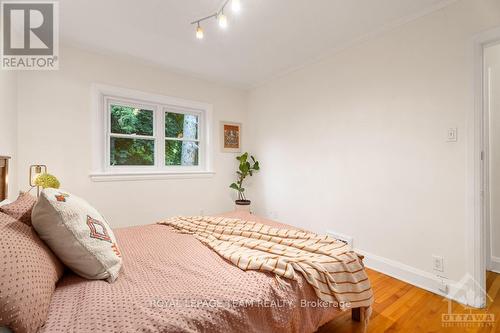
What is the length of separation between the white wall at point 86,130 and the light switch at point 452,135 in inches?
118


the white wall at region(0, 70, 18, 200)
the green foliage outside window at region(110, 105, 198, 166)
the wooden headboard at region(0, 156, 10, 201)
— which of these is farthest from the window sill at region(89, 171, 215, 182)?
the wooden headboard at region(0, 156, 10, 201)

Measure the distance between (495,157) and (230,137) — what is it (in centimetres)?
332

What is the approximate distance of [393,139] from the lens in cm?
224

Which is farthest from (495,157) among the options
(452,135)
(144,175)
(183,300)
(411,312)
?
(144,175)

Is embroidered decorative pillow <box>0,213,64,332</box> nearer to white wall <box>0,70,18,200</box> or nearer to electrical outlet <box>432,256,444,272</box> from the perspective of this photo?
white wall <box>0,70,18,200</box>

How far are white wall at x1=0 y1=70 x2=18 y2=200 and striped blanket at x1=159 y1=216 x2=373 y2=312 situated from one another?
1.84m

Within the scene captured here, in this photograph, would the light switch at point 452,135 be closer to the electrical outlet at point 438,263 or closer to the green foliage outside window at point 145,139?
the electrical outlet at point 438,263

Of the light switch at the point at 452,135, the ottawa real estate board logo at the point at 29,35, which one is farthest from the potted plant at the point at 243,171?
the ottawa real estate board logo at the point at 29,35

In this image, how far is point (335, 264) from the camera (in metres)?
1.29

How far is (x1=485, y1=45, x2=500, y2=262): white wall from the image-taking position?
2328mm

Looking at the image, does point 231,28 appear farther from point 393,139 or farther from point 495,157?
point 495,157

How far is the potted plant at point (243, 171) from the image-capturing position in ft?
12.7

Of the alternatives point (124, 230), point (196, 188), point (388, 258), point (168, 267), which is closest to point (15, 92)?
point (124, 230)

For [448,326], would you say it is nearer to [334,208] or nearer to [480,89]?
[334,208]
